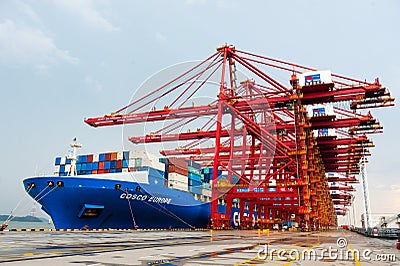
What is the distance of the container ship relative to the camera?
2555 centimetres

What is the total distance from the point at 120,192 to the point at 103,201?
1470 millimetres

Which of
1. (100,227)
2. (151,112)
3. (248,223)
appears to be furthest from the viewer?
(248,223)

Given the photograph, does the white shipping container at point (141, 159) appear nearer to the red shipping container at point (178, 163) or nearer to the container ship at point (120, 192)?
the container ship at point (120, 192)

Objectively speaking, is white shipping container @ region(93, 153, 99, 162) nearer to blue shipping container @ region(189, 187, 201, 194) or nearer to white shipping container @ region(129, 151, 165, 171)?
white shipping container @ region(129, 151, 165, 171)

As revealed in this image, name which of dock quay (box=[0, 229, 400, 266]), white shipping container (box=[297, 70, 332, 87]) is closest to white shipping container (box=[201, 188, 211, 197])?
white shipping container (box=[297, 70, 332, 87])

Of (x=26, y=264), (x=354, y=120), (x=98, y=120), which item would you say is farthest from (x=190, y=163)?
(x=26, y=264)

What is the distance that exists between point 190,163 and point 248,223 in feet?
37.2

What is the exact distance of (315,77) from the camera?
33.8 meters

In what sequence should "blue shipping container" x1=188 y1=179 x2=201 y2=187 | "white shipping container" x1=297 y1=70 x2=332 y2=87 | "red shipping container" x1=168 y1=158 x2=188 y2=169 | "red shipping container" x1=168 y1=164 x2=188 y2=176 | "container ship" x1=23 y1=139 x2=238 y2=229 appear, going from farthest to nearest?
"blue shipping container" x1=188 y1=179 x2=201 y2=187
"red shipping container" x1=168 y1=158 x2=188 y2=169
"red shipping container" x1=168 y1=164 x2=188 y2=176
"white shipping container" x1=297 y1=70 x2=332 y2=87
"container ship" x1=23 y1=139 x2=238 y2=229

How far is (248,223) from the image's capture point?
44344 millimetres

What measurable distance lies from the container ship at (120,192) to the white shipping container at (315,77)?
1637cm

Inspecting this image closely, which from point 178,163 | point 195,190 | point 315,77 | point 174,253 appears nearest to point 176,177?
point 178,163

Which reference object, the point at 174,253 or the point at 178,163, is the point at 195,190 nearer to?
the point at 178,163

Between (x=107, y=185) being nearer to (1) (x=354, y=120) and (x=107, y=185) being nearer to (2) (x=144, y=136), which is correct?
(2) (x=144, y=136)
